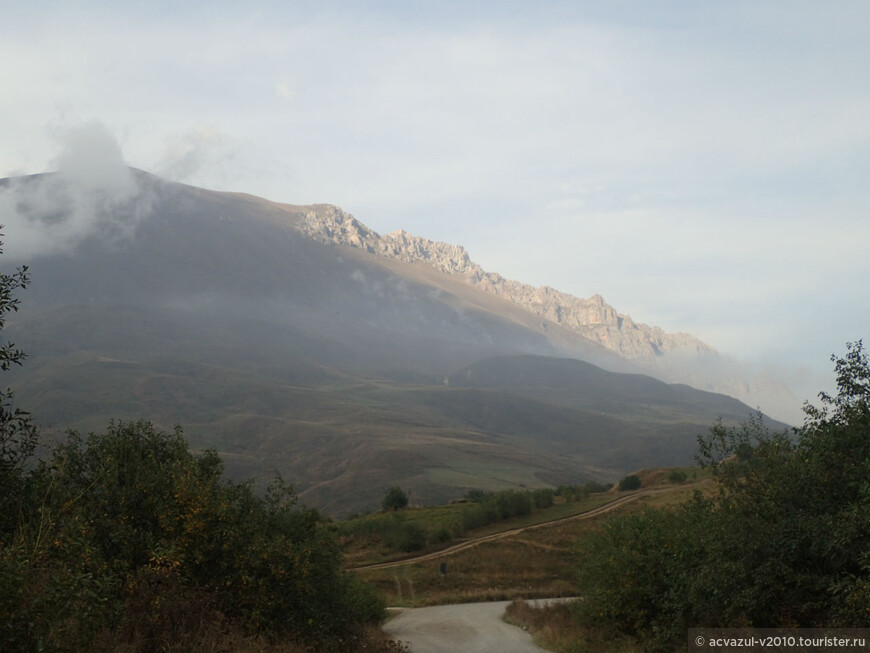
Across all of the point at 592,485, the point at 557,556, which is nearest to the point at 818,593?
the point at 557,556

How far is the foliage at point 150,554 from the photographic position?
1247 cm

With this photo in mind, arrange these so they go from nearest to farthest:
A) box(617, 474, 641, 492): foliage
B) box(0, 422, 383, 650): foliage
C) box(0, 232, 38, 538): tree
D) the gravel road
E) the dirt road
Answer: box(0, 422, 383, 650): foliage < box(0, 232, 38, 538): tree < the gravel road < the dirt road < box(617, 474, 641, 492): foliage

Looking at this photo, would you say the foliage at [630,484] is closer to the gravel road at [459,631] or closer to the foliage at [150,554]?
the gravel road at [459,631]

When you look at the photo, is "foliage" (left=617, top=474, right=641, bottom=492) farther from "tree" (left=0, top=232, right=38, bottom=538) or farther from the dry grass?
"tree" (left=0, top=232, right=38, bottom=538)

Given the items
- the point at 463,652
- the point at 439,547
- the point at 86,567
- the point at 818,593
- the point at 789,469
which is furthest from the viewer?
the point at 439,547

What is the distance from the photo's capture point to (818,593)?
2023 cm

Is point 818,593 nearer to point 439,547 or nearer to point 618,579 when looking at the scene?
point 618,579

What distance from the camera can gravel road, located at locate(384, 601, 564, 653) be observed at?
3123cm

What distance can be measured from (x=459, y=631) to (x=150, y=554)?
22509mm

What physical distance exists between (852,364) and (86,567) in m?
19.2

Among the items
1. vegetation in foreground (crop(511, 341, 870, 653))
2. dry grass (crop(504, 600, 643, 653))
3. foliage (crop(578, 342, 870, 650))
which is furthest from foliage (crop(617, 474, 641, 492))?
foliage (crop(578, 342, 870, 650))

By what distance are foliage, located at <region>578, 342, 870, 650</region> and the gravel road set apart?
287 inches

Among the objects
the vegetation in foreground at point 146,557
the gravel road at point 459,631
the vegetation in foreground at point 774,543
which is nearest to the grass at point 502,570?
the gravel road at point 459,631

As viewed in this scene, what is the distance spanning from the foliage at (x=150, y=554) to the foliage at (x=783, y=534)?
10.4 m
